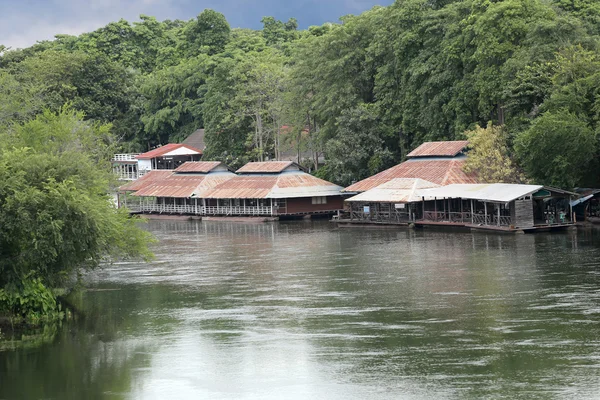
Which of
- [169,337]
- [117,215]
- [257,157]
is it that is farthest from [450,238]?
[257,157]

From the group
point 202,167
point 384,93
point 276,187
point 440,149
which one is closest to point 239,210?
point 276,187

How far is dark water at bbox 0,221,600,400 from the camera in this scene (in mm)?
23906

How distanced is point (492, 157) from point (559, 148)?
753cm

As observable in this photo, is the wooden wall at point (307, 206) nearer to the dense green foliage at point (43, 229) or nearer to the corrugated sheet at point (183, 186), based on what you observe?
the corrugated sheet at point (183, 186)

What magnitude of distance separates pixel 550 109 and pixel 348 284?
71.1ft

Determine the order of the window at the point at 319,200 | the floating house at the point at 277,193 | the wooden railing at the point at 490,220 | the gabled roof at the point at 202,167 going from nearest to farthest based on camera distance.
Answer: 1. the wooden railing at the point at 490,220
2. the floating house at the point at 277,193
3. the window at the point at 319,200
4. the gabled roof at the point at 202,167

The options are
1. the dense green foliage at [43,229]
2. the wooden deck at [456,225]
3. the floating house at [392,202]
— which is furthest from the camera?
the floating house at [392,202]

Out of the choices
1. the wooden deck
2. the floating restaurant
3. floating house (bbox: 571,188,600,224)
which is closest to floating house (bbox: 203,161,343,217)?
the floating restaurant

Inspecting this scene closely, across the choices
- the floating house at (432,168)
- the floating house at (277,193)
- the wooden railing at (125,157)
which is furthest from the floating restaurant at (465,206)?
the wooden railing at (125,157)

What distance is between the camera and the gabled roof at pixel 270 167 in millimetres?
71562

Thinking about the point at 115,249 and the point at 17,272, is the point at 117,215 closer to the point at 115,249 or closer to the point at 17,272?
the point at 115,249

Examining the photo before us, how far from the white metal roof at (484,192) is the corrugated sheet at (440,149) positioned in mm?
4213

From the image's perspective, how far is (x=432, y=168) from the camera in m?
61.6

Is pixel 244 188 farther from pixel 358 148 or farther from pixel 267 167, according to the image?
pixel 358 148
